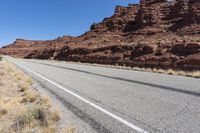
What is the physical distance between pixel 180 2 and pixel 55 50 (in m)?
44.7

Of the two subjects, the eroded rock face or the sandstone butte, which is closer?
the sandstone butte

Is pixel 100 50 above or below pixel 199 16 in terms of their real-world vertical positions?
below

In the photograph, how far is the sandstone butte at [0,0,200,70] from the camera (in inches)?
1253

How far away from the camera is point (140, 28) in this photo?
6875 cm

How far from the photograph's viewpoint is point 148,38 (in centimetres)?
5538

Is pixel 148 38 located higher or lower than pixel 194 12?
lower

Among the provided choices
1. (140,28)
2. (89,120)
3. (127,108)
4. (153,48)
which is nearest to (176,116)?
(127,108)

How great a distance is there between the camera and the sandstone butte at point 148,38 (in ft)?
104

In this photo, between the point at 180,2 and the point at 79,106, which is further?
the point at 180,2

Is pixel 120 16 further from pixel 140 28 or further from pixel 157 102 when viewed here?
pixel 157 102

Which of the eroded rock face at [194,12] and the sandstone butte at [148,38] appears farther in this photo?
the eroded rock face at [194,12]

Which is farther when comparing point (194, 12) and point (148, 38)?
point (194, 12)

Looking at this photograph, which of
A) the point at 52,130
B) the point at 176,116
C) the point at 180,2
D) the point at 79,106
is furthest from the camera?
the point at 180,2

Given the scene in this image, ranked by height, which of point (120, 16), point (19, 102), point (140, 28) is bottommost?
point (19, 102)
